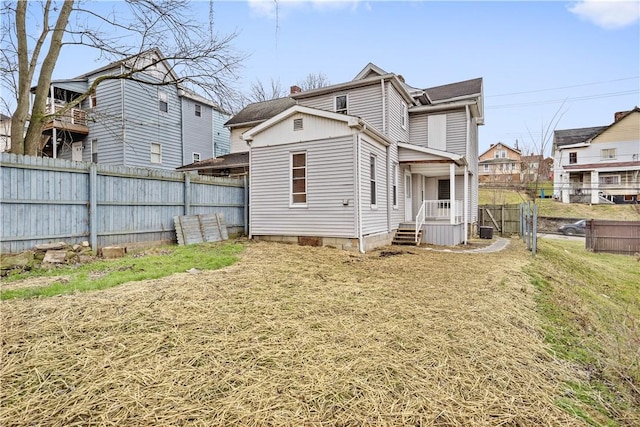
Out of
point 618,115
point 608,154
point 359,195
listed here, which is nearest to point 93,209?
point 359,195

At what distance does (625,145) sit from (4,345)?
140 feet

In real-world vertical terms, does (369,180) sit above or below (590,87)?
below

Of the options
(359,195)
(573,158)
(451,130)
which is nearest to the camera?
(359,195)

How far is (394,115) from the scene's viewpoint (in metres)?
12.1

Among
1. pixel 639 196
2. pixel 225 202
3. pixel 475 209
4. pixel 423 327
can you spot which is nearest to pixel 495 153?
pixel 639 196

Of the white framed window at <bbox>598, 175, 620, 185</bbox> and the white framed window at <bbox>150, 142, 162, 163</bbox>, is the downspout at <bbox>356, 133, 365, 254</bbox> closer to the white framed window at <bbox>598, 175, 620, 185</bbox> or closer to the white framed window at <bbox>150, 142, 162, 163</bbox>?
the white framed window at <bbox>150, 142, 162, 163</bbox>

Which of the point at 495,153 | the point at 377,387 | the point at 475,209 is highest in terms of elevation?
the point at 495,153

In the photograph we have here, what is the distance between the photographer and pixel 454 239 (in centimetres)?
1166

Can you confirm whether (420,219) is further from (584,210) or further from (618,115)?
(618,115)

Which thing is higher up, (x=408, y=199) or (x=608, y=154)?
(x=608, y=154)

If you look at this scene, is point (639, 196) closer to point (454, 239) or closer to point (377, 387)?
point (454, 239)

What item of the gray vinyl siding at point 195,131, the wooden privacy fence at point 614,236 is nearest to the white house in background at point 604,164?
the wooden privacy fence at point 614,236

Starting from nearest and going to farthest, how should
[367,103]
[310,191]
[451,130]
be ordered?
[310,191]
[367,103]
[451,130]

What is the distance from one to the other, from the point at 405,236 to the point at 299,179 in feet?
15.0
